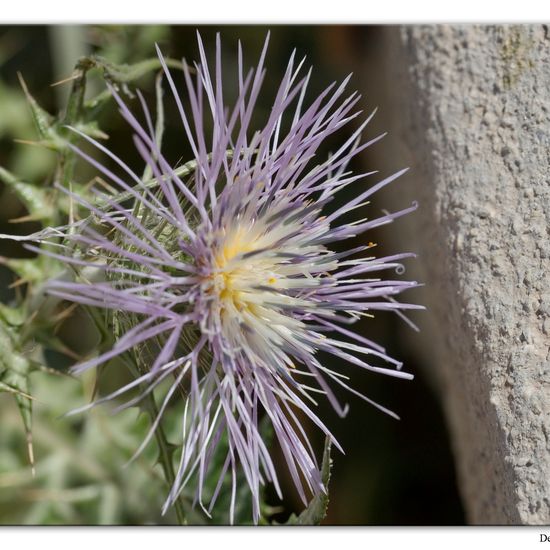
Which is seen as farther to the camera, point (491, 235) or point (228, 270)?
point (491, 235)

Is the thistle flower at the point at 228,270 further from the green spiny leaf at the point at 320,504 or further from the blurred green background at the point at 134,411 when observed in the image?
the blurred green background at the point at 134,411

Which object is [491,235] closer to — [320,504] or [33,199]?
[320,504]

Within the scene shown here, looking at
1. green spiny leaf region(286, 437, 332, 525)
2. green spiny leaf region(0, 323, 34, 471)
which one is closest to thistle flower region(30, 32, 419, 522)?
green spiny leaf region(286, 437, 332, 525)

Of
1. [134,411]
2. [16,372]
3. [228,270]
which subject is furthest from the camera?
[134,411]

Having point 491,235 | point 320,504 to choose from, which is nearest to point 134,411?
point 320,504

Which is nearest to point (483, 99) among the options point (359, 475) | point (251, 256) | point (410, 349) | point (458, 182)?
point (458, 182)

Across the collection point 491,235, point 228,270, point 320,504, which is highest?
point 491,235
